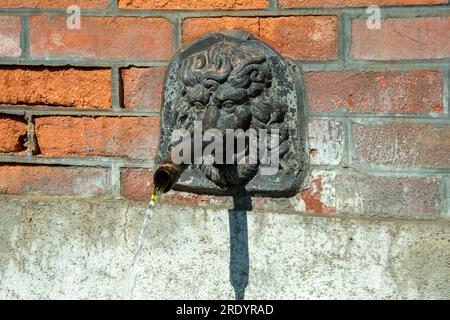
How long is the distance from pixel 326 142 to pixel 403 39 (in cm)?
23

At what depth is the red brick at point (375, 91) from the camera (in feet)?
4.49

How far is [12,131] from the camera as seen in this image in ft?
5.11

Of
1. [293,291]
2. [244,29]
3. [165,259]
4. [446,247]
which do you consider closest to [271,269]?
[293,291]

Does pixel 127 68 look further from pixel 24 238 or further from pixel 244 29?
pixel 24 238

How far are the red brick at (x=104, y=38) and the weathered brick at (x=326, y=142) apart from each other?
31cm

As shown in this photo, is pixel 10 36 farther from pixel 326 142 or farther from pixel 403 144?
pixel 403 144

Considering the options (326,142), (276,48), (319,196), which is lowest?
(319,196)

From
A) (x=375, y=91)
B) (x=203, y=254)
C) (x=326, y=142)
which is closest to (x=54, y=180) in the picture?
(x=203, y=254)

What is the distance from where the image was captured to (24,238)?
5.10ft

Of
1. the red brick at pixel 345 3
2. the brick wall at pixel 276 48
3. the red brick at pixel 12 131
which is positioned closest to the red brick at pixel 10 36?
the brick wall at pixel 276 48

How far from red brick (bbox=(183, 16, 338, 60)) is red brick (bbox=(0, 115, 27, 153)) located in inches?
15.3

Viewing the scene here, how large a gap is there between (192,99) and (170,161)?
136 millimetres

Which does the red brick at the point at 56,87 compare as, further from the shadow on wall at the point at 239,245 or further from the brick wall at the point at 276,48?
the shadow on wall at the point at 239,245

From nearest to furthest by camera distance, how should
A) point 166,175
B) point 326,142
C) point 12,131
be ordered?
point 166,175
point 326,142
point 12,131
